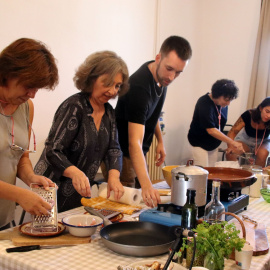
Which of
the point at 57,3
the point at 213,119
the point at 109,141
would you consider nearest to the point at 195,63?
the point at 213,119

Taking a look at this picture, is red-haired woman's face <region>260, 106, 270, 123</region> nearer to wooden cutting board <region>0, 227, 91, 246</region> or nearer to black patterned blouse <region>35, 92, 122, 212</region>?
black patterned blouse <region>35, 92, 122, 212</region>

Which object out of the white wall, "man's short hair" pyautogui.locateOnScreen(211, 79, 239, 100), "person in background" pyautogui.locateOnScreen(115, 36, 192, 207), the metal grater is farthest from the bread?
"man's short hair" pyautogui.locateOnScreen(211, 79, 239, 100)

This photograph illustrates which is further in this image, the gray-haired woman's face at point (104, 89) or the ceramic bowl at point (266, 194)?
the ceramic bowl at point (266, 194)

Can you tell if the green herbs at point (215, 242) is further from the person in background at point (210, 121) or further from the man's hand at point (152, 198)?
the person in background at point (210, 121)

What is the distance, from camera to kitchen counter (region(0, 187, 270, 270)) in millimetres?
1147

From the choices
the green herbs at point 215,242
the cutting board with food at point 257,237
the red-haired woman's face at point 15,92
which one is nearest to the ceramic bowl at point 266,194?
the cutting board with food at point 257,237

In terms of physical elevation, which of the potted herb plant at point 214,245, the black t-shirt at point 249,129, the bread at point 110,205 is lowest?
the bread at point 110,205

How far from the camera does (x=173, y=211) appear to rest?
62.2 inches

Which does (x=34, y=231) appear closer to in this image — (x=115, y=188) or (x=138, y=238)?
(x=138, y=238)

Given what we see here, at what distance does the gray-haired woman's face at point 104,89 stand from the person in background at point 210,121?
2.01 metres

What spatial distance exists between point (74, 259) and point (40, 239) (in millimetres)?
180

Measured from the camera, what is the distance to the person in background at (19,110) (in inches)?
52.9

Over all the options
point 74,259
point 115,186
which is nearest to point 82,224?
point 74,259

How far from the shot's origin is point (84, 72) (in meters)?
1.88
